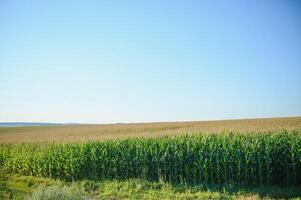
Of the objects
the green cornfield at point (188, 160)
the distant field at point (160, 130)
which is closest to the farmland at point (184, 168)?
the green cornfield at point (188, 160)

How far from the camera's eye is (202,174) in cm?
1762

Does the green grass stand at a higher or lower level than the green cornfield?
lower

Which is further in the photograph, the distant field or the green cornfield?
the distant field

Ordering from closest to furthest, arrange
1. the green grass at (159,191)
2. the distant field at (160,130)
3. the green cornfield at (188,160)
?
the green grass at (159,191) < the green cornfield at (188,160) < the distant field at (160,130)

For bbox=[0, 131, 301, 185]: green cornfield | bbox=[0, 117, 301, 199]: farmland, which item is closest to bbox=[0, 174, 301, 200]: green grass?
bbox=[0, 117, 301, 199]: farmland

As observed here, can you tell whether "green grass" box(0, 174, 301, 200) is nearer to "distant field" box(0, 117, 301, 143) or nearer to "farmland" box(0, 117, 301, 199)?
"farmland" box(0, 117, 301, 199)

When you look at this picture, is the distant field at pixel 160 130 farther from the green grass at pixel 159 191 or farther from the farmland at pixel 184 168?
the green grass at pixel 159 191

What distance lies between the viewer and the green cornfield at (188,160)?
1666cm

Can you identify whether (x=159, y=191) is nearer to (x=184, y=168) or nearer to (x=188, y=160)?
(x=184, y=168)

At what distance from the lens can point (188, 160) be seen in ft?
60.5

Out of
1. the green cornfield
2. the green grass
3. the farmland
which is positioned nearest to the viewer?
the green grass

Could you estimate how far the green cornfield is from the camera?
16656 mm

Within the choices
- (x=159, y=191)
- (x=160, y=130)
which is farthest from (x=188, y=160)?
(x=160, y=130)

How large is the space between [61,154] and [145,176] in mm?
6481
